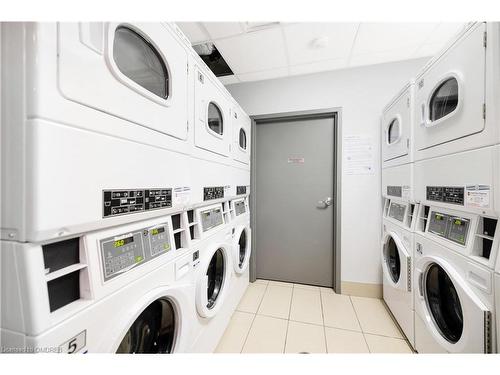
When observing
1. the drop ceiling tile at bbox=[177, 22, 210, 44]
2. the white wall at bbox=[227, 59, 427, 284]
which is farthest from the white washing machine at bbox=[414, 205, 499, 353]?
the drop ceiling tile at bbox=[177, 22, 210, 44]

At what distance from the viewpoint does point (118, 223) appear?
673 millimetres

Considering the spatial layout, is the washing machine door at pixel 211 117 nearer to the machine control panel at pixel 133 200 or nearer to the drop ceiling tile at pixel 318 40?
the machine control panel at pixel 133 200

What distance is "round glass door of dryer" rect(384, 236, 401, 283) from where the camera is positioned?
172 cm

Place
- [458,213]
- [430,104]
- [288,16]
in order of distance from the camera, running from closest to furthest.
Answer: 1. [288,16]
2. [458,213]
3. [430,104]

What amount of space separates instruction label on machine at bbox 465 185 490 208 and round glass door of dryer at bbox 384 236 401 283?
963 millimetres

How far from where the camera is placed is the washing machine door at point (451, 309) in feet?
2.63

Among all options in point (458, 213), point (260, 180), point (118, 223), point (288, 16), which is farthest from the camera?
point (260, 180)

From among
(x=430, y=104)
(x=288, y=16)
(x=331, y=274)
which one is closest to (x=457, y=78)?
(x=430, y=104)

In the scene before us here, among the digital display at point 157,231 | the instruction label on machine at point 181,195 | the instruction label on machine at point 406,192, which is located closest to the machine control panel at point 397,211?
the instruction label on machine at point 406,192

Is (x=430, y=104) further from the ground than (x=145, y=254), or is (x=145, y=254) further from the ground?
(x=430, y=104)

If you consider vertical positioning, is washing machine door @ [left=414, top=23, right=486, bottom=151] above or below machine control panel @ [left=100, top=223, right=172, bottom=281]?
above

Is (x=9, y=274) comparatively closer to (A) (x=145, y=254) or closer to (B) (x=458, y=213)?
(A) (x=145, y=254)

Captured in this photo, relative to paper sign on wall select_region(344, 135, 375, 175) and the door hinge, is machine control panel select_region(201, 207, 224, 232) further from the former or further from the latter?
paper sign on wall select_region(344, 135, 375, 175)

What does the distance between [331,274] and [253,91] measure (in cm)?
244
